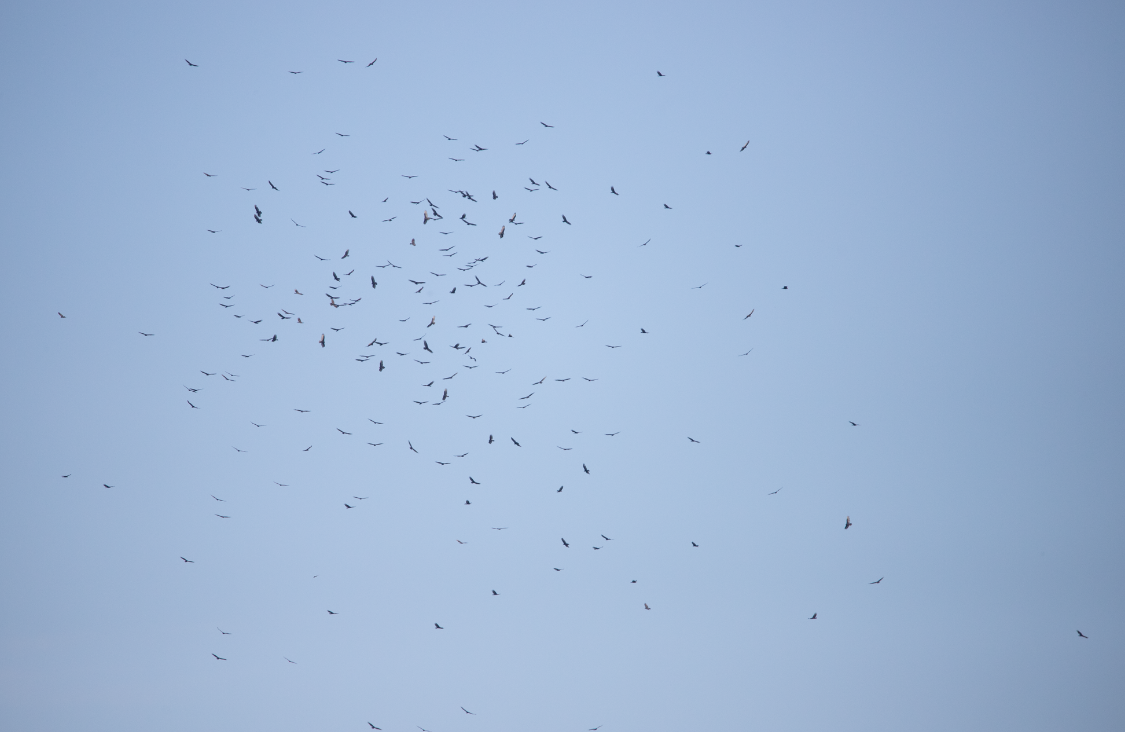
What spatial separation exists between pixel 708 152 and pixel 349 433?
1894 cm

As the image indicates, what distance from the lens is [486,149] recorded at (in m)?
42.6

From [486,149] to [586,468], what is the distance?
12.5 metres

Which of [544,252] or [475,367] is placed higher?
[544,252]

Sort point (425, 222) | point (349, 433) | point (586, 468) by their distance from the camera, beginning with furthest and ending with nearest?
point (349, 433) < point (586, 468) < point (425, 222)

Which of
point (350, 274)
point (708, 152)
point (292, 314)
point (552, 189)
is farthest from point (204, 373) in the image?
point (708, 152)

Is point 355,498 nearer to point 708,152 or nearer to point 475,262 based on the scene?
point 475,262

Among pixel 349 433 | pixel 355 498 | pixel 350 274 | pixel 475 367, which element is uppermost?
pixel 350 274

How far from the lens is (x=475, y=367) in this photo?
1785 inches

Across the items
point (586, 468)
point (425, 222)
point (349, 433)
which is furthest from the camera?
point (349, 433)

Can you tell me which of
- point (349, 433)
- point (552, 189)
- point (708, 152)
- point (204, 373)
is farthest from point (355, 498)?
point (708, 152)

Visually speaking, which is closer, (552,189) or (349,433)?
(552,189)

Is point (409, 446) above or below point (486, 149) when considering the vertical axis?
below

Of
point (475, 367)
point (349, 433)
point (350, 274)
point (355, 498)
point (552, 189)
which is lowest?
point (355, 498)

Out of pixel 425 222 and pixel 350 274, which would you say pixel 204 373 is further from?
pixel 425 222
